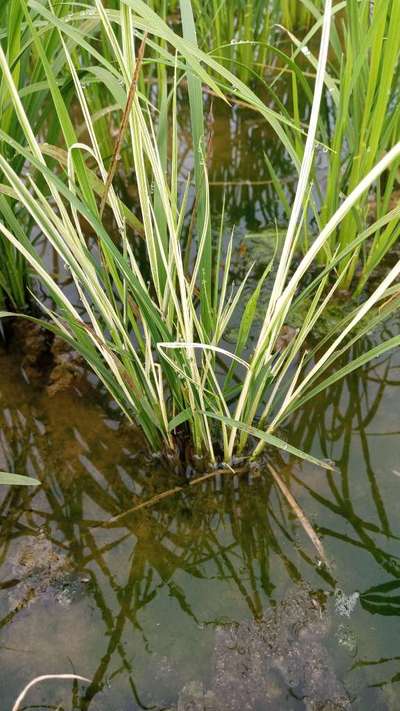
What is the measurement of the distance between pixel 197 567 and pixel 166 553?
6 cm

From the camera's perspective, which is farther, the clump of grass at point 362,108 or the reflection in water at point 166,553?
the clump of grass at point 362,108

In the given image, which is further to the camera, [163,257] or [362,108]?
[362,108]

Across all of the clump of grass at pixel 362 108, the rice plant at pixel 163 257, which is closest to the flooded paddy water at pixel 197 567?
the rice plant at pixel 163 257

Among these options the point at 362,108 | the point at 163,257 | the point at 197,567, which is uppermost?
the point at 362,108

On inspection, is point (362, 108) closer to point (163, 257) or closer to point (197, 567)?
point (163, 257)

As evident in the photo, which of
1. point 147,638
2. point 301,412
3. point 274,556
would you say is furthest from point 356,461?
point 147,638

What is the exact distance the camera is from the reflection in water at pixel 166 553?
104 cm

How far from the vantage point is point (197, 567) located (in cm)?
117

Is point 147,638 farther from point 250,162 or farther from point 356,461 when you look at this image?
point 250,162

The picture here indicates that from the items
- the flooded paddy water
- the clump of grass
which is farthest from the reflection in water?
the clump of grass

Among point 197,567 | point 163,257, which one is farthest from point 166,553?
point 163,257

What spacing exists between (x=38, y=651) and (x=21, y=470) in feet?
1.22

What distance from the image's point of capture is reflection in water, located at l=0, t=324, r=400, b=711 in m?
1.04

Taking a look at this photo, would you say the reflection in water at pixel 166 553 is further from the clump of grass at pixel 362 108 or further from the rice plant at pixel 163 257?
the clump of grass at pixel 362 108
